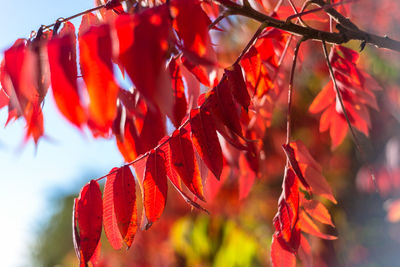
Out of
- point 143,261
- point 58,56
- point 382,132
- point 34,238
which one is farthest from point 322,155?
point 34,238

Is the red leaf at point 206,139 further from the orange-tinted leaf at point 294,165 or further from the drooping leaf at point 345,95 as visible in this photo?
the drooping leaf at point 345,95

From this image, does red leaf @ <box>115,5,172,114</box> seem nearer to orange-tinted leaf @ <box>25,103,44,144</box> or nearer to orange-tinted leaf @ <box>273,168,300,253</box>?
orange-tinted leaf @ <box>25,103,44,144</box>

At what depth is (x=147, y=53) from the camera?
18.1 inches

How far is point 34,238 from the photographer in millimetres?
16516

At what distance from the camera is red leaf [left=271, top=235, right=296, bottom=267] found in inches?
34.4

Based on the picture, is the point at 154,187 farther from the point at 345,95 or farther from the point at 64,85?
the point at 345,95

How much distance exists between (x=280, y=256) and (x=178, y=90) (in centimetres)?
44

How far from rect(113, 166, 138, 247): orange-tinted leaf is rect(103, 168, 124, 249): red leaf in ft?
0.05

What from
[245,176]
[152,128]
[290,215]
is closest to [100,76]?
[152,128]

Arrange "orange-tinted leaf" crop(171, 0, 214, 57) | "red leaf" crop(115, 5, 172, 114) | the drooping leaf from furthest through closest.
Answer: the drooping leaf, "orange-tinted leaf" crop(171, 0, 214, 57), "red leaf" crop(115, 5, 172, 114)

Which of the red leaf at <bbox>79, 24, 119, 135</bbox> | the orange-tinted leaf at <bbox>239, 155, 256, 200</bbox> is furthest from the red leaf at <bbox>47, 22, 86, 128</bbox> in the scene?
the orange-tinted leaf at <bbox>239, 155, 256, 200</bbox>

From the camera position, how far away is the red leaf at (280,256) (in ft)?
2.87

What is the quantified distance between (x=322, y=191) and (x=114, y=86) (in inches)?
23.6

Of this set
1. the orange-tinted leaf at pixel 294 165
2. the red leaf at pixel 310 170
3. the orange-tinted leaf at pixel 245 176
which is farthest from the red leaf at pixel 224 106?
the orange-tinted leaf at pixel 245 176
